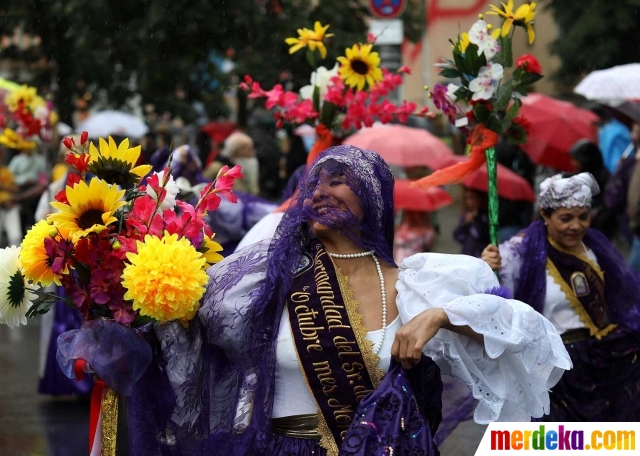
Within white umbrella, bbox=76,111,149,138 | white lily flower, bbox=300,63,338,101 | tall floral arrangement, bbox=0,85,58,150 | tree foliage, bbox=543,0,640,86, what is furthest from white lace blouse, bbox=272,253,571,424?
tree foliage, bbox=543,0,640,86

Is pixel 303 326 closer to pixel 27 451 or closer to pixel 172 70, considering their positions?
pixel 27 451

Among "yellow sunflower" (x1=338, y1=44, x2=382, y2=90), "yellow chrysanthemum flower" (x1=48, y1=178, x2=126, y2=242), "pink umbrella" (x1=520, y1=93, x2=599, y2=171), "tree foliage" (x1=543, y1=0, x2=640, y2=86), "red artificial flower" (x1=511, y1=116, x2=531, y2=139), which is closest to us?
"yellow chrysanthemum flower" (x1=48, y1=178, x2=126, y2=242)

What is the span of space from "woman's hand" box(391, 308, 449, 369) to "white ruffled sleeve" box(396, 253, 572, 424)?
68mm

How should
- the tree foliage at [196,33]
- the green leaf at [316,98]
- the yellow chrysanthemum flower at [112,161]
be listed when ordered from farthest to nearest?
the tree foliage at [196,33]
the green leaf at [316,98]
the yellow chrysanthemum flower at [112,161]

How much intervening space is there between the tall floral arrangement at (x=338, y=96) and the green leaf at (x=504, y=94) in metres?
1.33

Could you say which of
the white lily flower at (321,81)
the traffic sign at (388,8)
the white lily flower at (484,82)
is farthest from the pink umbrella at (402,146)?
the white lily flower at (484,82)

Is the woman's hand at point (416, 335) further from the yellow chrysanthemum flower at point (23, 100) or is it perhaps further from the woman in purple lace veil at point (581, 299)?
the yellow chrysanthemum flower at point (23, 100)

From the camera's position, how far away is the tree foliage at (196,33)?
14727mm

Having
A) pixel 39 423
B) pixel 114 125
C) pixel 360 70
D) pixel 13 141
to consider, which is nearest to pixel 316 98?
pixel 360 70

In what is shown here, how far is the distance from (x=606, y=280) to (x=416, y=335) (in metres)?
2.92

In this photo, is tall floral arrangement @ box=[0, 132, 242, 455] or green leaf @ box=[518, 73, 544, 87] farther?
green leaf @ box=[518, 73, 544, 87]

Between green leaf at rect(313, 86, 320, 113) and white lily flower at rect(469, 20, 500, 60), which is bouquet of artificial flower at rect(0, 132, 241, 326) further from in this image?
green leaf at rect(313, 86, 320, 113)

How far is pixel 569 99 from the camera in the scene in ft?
87.4

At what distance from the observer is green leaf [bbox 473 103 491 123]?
18.9 feet
